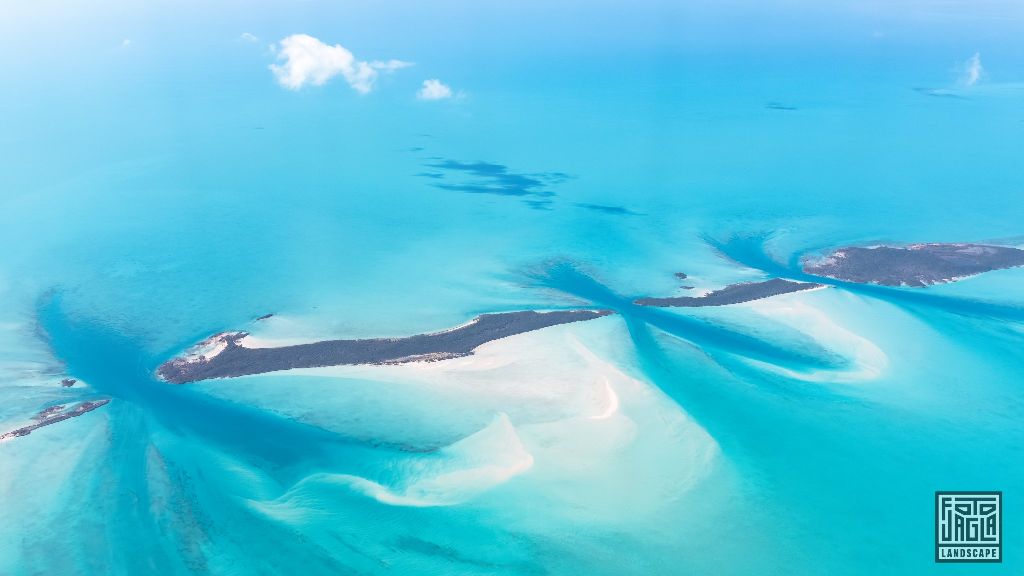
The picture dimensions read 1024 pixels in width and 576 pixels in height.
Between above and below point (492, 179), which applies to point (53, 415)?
below

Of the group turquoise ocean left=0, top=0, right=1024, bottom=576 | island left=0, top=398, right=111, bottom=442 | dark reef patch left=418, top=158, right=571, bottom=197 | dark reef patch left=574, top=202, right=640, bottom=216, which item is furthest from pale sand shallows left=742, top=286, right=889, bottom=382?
island left=0, top=398, right=111, bottom=442

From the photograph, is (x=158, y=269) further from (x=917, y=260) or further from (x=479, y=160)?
(x=917, y=260)

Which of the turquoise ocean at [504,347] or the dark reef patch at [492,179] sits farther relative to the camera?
the dark reef patch at [492,179]

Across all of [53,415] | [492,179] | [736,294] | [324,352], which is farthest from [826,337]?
[53,415]

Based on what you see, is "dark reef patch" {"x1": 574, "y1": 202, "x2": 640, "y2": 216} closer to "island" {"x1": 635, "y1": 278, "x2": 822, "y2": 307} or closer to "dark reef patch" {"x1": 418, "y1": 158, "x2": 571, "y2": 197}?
"dark reef patch" {"x1": 418, "y1": 158, "x2": 571, "y2": 197}

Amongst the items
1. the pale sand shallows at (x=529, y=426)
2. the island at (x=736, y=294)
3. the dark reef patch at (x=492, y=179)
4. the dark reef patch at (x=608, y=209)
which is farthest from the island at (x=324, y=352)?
the dark reef patch at (x=492, y=179)

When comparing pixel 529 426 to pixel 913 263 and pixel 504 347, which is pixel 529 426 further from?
pixel 913 263

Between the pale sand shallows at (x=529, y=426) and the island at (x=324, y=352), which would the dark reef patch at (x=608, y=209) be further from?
the pale sand shallows at (x=529, y=426)
